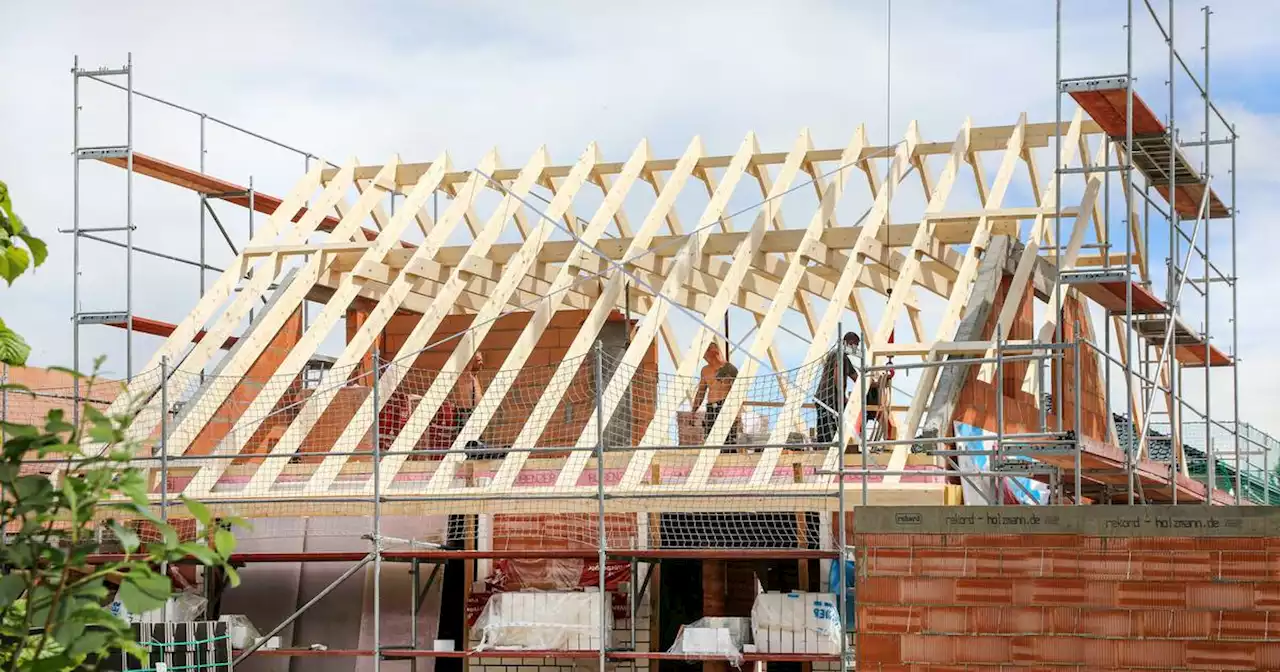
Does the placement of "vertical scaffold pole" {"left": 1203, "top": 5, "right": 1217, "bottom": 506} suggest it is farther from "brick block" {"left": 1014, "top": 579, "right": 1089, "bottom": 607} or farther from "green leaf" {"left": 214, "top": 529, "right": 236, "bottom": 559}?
"green leaf" {"left": 214, "top": 529, "right": 236, "bottom": 559}

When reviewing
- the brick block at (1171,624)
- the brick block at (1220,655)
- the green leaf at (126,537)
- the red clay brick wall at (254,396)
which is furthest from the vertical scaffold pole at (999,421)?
the green leaf at (126,537)

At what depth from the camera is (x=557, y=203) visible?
626 inches

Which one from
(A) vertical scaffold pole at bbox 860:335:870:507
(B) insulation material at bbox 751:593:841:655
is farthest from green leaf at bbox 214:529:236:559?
(B) insulation material at bbox 751:593:841:655

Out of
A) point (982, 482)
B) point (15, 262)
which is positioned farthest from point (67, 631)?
point (982, 482)

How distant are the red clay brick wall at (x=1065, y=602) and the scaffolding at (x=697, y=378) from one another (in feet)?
4.29

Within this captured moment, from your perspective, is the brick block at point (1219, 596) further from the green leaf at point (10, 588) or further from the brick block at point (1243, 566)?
the green leaf at point (10, 588)

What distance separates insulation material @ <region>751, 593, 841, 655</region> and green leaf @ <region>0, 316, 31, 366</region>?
9045 millimetres

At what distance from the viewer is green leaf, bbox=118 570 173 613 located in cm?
319

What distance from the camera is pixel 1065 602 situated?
946 centimetres

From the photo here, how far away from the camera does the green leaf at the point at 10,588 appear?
11.0 feet

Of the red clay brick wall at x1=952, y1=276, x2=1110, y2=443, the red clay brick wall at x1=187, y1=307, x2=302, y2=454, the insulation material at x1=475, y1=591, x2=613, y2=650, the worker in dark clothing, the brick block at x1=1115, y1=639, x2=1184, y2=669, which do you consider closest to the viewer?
the brick block at x1=1115, y1=639, x2=1184, y2=669

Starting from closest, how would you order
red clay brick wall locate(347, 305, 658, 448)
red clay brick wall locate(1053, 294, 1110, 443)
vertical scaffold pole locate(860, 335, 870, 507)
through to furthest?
vertical scaffold pole locate(860, 335, 870, 507) < red clay brick wall locate(1053, 294, 1110, 443) < red clay brick wall locate(347, 305, 658, 448)

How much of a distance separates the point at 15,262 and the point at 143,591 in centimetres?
90

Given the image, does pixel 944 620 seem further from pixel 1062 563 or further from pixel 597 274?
pixel 597 274
